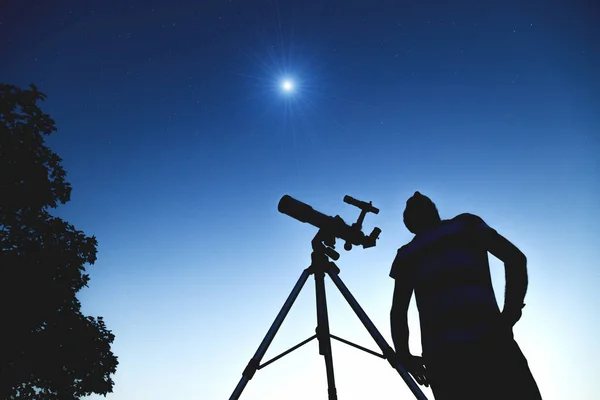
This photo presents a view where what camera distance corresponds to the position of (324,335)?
10.7ft

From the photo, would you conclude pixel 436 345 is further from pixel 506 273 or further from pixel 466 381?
pixel 506 273

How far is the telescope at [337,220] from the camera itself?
388 cm

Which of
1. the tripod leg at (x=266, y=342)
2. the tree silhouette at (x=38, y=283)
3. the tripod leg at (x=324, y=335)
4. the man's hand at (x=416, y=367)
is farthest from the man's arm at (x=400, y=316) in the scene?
the tree silhouette at (x=38, y=283)

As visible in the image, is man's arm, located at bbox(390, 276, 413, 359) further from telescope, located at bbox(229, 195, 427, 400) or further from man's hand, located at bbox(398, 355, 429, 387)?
telescope, located at bbox(229, 195, 427, 400)

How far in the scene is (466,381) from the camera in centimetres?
171

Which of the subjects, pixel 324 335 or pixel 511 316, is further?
pixel 324 335

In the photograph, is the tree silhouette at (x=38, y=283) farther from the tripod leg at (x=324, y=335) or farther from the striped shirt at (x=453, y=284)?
the striped shirt at (x=453, y=284)

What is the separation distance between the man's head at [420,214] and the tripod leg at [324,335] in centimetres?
142

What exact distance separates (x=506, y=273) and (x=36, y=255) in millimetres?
12164

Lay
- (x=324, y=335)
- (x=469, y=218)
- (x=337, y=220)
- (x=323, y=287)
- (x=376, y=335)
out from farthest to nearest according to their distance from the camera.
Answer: (x=337, y=220)
(x=323, y=287)
(x=324, y=335)
(x=376, y=335)
(x=469, y=218)

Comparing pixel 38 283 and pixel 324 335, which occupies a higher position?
pixel 38 283

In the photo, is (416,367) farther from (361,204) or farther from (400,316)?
(361,204)

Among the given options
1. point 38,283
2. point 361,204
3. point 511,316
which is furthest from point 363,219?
point 38,283

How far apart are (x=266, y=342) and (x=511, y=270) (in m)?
2.26
